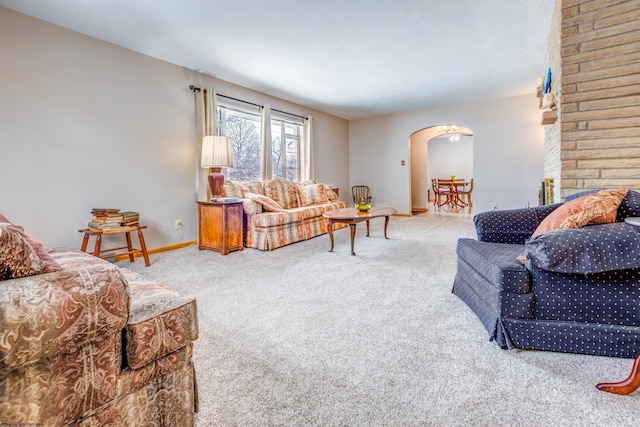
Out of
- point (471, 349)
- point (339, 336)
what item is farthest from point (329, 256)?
point (471, 349)

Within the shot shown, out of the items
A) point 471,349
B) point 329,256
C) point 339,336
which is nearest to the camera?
point 471,349

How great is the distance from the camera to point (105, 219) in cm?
295

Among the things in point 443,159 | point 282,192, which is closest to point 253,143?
point 282,192

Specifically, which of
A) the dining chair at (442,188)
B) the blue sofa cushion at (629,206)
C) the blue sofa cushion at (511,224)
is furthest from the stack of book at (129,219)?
the dining chair at (442,188)

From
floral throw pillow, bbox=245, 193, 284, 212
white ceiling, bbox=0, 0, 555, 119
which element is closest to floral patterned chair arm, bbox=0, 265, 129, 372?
white ceiling, bbox=0, 0, 555, 119

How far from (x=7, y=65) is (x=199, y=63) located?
183 cm

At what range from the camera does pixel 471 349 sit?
5.14ft

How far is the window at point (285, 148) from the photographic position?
5.77 metres

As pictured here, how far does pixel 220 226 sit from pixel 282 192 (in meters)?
1.55

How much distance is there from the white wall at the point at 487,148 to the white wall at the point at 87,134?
4.34m

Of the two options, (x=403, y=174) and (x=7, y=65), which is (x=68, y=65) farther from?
(x=403, y=174)

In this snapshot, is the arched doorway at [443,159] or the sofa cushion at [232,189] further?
the arched doorway at [443,159]

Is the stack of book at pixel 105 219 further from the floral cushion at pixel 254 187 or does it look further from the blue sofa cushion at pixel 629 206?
the blue sofa cushion at pixel 629 206

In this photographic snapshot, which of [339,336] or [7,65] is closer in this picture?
[339,336]
